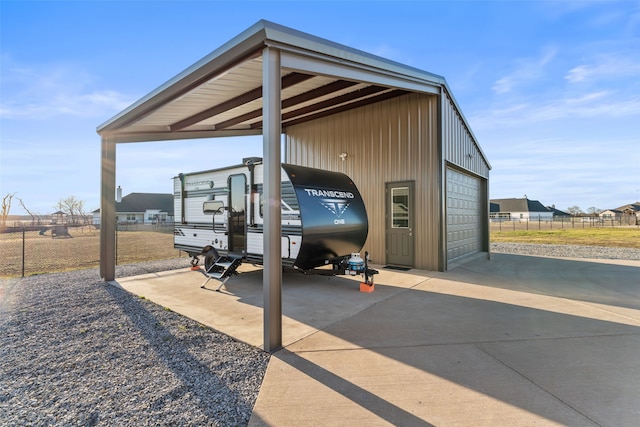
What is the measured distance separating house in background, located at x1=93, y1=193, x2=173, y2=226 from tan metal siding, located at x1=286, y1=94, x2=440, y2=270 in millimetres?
37873

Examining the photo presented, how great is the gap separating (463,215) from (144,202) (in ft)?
162

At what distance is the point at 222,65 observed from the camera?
4410mm

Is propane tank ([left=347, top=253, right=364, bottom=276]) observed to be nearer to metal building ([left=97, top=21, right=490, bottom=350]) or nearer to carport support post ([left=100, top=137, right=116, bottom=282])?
metal building ([left=97, top=21, right=490, bottom=350])

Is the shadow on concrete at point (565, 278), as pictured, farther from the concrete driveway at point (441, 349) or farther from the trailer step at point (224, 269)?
the trailer step at point (224, 269)

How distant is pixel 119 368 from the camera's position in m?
3.07

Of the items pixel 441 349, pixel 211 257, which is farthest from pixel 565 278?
pixel 211 257

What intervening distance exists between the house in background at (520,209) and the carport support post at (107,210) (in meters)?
64.0

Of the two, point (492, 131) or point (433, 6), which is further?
point (492, 131)

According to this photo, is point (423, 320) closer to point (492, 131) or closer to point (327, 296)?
point (327, 296)

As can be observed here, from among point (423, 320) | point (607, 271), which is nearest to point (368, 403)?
point (423, 320)

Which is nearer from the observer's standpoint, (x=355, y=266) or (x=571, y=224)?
(x=355, y=266)

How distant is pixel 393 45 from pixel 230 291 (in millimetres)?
7385

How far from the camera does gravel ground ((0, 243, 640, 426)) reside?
232cm

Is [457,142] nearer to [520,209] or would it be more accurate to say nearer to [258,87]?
[258,87]
